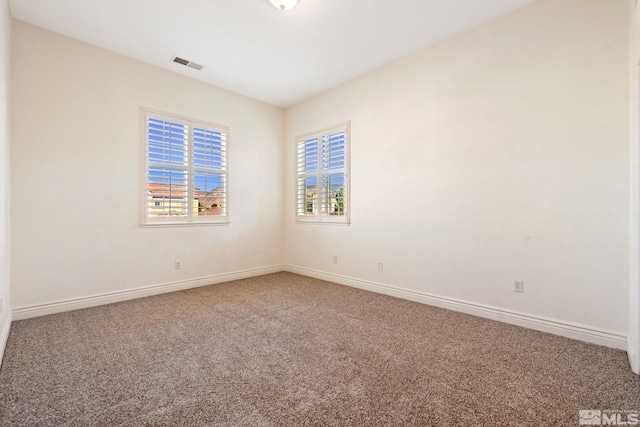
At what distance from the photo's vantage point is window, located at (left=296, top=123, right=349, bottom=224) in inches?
166

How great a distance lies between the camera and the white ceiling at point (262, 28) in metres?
2.63

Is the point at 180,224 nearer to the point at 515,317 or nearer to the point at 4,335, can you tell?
the point at 4,335

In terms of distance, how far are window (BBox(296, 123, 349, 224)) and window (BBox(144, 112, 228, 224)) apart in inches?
48.7

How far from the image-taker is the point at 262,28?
9.65 ft

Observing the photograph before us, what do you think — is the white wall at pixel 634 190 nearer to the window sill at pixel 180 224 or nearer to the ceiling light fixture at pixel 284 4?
the ceiling light fixture at pixel 284 4

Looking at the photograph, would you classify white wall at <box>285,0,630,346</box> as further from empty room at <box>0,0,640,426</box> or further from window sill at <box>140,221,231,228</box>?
window sill at <box>140,221,231,228</box>

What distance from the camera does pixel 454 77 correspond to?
3.09 metres

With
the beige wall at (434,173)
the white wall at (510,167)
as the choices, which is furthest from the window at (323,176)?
the white wall at (510,167)

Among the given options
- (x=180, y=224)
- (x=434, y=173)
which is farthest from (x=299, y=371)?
(x=180, y=224)

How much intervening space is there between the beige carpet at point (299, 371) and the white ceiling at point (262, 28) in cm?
290

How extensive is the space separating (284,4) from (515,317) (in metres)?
3.49

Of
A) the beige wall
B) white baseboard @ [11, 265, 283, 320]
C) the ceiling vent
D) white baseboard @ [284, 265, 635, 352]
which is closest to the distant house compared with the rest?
the beige wall

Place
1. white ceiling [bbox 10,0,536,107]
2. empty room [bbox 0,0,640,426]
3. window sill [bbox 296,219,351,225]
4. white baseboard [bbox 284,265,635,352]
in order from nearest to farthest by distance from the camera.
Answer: empty room [bbox 0,0,640,426], white baseboard [bbox 284,265,635,352], white ceiling [bbox 10,0,536,107], window sill [bbox 296,219,351,225]

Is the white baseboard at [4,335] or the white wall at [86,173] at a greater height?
the white wall at [86,173]
